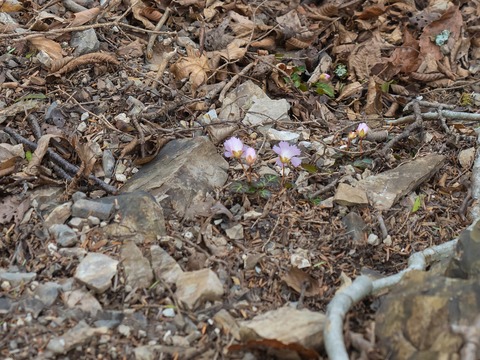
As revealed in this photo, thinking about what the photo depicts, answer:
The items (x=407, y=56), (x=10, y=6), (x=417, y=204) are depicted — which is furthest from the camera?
(x=407, y=56)

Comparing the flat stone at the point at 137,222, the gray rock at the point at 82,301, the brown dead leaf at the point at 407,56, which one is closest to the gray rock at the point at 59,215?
the flat stone at the point at 137,222

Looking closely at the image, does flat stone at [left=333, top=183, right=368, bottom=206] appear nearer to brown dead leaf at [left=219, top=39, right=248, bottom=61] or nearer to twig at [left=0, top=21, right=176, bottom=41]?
brown dead leaf at [left=219, top=39, right=248, bottom=61]

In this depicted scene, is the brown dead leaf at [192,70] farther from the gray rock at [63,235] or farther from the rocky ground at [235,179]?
the gray rock at [63,235]

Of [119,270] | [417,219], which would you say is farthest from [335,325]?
[417,219]

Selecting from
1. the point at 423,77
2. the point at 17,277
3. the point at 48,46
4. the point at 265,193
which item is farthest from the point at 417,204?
the point at 48,46

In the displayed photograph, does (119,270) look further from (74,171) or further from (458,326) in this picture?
(458,326)

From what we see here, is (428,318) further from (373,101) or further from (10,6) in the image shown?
(10,6)
